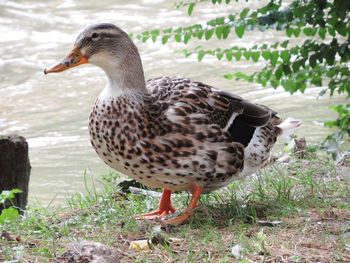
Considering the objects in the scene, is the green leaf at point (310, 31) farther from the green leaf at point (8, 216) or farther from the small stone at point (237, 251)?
the green leaf at point (8, 216)

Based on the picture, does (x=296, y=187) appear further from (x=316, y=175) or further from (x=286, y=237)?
(x=286, y=237)

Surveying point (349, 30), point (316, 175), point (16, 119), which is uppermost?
point (349, 30)

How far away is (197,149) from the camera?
4996mm

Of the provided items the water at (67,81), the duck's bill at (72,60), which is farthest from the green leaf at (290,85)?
the water at (67,81)

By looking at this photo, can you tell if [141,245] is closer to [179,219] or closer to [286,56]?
[179,219]

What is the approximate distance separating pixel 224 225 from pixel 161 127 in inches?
26.2

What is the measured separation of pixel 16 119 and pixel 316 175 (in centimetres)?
669

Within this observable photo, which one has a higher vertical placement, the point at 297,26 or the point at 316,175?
the point at 297,26

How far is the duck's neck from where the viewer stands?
16.5ft

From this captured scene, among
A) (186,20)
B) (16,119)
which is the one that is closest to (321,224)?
(16,119)

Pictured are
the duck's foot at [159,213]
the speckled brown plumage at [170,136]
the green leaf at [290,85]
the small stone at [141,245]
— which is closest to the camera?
the small stone at [141,245]

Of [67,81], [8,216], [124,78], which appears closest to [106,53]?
[124,78]

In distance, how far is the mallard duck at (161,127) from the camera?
4.89 meters

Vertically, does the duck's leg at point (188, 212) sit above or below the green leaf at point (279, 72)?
below
